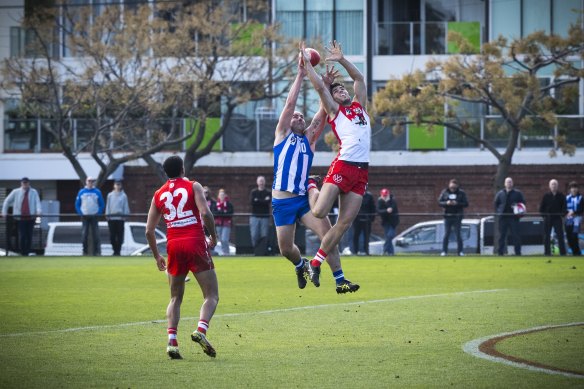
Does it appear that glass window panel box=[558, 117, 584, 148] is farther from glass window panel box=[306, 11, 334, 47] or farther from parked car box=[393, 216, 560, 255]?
parked car box=[393, 216, 560, 255]

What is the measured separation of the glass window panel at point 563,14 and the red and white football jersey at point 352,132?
3614cm

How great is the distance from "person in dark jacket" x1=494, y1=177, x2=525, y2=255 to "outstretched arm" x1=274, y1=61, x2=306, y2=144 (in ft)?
57.3

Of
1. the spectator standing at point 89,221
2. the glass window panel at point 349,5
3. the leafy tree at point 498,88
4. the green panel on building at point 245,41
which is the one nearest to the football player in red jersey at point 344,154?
the spectator standing at point 89,221

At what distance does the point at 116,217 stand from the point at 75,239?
1.68 metres

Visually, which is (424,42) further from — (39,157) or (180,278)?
(180,278)

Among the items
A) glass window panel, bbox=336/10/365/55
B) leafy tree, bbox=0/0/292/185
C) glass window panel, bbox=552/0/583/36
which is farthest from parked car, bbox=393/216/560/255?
glass window panel, bbox=552/0/583/36

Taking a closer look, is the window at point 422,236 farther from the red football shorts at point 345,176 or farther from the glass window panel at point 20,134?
the glass window panel at point 20,134

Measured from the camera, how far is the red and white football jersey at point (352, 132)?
14219 mm

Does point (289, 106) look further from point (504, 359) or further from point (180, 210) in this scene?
point (504, 359)

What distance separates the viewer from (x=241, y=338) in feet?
41.1

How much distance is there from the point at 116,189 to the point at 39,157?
1773cm

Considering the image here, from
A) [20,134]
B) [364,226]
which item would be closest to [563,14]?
[364,226]

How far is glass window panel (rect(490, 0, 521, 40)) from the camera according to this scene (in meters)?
49.5

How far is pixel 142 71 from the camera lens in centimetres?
4250
